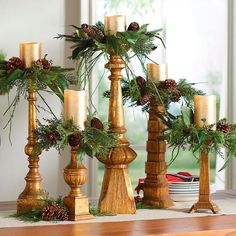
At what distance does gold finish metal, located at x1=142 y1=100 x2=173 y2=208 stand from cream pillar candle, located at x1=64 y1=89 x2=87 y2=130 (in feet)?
1.18

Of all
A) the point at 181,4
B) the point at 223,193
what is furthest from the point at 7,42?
the point at 181,4

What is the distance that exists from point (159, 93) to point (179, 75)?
276 cm

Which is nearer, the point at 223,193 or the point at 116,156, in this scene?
the point at 116,156

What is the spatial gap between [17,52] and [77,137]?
2.60 feet

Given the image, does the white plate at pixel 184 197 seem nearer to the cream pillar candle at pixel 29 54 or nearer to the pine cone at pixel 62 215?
the pine cone at pixel 62 215

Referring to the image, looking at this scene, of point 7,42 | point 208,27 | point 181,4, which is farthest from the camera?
→ point 208,27

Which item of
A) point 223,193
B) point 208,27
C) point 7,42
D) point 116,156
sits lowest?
point 223,193

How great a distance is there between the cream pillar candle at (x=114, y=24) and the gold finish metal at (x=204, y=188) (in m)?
0.49

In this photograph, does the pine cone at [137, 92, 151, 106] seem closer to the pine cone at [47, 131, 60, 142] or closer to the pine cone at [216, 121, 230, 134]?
the pine cone at [216, 121, 230, 134]

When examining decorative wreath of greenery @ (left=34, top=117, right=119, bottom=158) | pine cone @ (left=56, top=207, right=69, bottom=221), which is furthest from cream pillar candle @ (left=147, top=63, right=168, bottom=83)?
pine cone @ (left=56, top=207, right=69, bottom=221)

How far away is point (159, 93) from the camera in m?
2.18

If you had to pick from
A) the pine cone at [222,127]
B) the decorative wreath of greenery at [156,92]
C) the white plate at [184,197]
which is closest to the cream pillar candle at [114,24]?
the decorative wreath of greenery at [156,92]

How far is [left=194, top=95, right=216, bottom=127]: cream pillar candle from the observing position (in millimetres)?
2059

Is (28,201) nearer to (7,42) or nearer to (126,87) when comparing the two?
(126,87)
